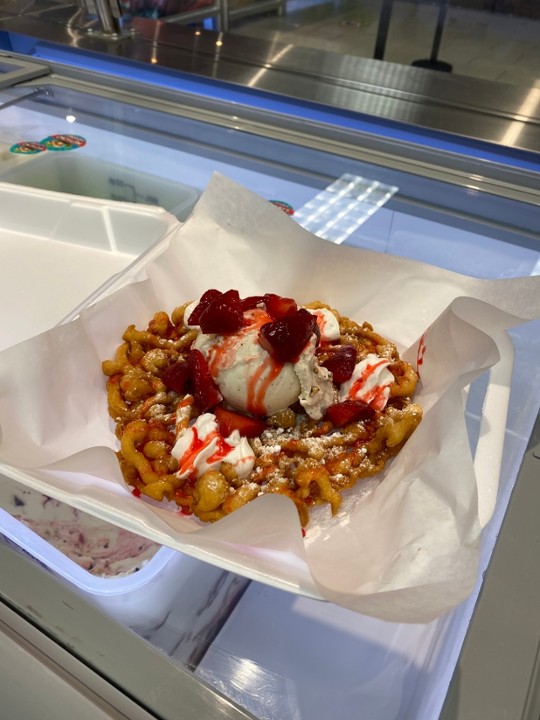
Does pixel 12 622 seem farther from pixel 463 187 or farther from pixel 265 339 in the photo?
pixel 463 187

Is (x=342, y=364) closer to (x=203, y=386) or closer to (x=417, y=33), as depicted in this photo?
(x=203, y=386)

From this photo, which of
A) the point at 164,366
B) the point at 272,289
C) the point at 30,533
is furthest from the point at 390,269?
the point at 30,533

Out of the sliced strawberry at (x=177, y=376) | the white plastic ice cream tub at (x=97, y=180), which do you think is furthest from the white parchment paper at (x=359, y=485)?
the white plastic ice cream tub at (x=97, y=180)

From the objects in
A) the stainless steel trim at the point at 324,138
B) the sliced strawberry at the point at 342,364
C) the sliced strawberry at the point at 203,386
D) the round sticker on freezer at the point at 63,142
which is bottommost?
the sliced strawberry at the point at 203,386

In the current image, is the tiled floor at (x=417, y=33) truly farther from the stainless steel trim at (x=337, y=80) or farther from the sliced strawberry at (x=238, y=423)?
the sliced strawberry at (x=238, y=423)

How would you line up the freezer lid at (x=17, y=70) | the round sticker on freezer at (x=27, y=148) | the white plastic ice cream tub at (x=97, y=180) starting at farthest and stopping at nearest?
the freezer lid at (x=17, y=70) < the round sticker on freezer at (x=27, y=148) < the white plastic ice cream tub at (x=97, y=180)

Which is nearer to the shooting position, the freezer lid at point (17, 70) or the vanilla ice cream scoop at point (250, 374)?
the vanilla ice cream scoop at point (250, 374)

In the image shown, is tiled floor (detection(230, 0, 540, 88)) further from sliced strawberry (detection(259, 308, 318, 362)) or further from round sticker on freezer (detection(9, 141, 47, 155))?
sliced strawberry (detection(259, 308, 318, 362))

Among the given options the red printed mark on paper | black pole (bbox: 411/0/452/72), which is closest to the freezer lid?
the red printed mark on paper
